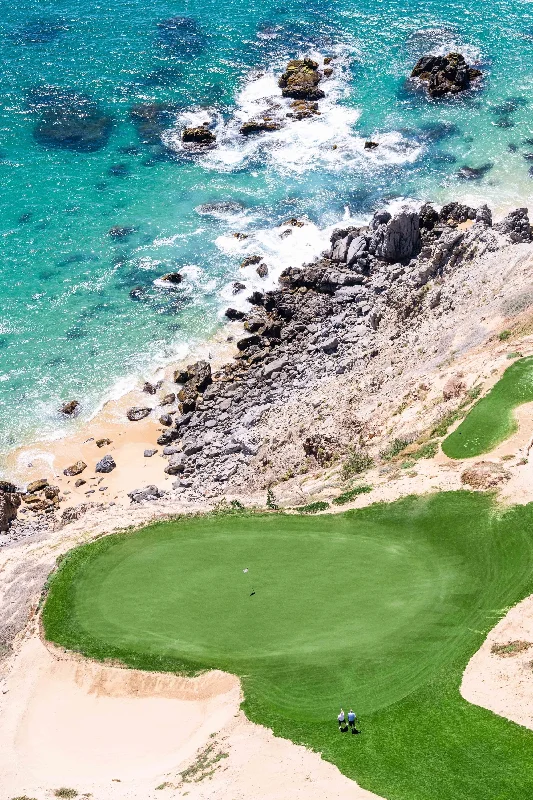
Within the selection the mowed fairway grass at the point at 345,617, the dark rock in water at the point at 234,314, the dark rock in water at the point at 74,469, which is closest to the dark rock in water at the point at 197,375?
the dark rock in water at the point at 234,314

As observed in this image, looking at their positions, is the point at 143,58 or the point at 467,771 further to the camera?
the point at 143,58

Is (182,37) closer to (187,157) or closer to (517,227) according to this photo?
(187,157)

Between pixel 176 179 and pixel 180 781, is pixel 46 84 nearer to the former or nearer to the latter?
pixel 176 179

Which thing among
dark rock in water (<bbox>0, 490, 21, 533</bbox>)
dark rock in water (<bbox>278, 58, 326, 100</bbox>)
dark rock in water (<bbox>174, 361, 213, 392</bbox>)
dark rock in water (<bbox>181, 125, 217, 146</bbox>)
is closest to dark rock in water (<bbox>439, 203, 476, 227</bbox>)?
dark rock in water (<bbox>174, 361, 213, 392</bbox>)

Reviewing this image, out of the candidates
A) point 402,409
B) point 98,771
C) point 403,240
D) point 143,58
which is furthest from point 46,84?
point 98,771

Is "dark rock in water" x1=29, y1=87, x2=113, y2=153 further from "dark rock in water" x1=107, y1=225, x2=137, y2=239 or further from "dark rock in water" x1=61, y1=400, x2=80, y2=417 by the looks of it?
"dark rock in water" x1=61, y1=400, x2=80, y2=417

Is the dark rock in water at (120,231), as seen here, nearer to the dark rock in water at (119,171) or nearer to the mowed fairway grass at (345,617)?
the dark rock in water at (119,171)
